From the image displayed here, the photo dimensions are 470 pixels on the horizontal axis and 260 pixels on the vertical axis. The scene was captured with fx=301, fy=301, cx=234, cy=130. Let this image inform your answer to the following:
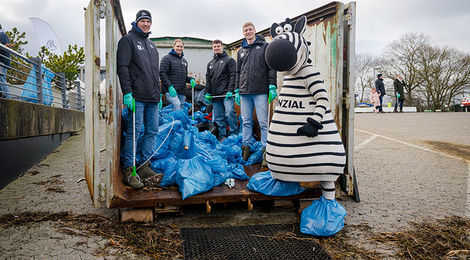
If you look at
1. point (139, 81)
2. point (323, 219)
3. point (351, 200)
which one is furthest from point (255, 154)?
point (139, 81)

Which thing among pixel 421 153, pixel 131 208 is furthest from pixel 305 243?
pixel 421 153

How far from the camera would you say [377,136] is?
823cm

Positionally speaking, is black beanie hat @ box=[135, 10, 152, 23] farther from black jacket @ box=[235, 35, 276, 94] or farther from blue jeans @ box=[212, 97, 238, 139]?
blue jeans @ box=[212, 97, 238, 139]

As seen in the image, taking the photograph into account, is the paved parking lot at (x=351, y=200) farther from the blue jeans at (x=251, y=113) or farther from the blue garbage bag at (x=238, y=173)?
the blue jeans at (x=251, y=113)

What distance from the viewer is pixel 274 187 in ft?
10.2

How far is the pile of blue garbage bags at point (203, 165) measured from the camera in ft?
9.95

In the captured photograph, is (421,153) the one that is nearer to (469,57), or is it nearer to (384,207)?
(384,207)

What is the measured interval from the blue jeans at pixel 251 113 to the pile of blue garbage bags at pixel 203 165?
18 centimetres

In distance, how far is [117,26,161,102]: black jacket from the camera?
3.17 meters

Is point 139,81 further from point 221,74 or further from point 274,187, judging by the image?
point 221,74

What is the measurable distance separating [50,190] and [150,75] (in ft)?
7.20

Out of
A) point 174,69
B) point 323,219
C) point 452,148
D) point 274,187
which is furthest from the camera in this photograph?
point 452,148

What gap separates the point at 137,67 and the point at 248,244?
2.21 m

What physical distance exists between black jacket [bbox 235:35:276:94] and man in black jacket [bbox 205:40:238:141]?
32.8 inches
